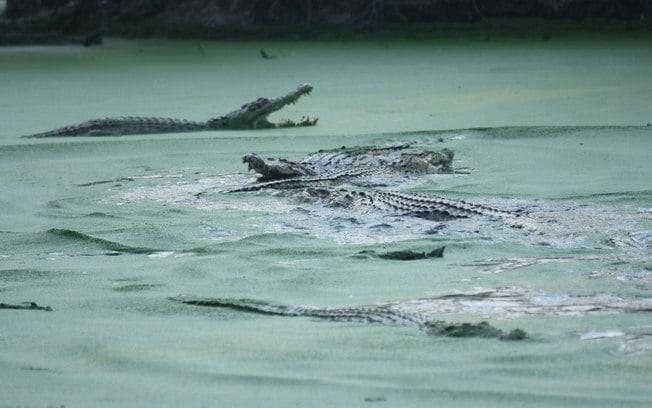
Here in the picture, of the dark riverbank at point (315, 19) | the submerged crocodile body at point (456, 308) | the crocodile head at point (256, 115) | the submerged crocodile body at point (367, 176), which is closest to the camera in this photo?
the submerged crocodile body at point (456, 308)

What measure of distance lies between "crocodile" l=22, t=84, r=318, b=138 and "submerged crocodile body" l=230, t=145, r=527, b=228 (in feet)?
4.16

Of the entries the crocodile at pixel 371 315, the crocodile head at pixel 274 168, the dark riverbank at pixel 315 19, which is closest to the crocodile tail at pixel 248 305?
the crocodile at pixel 371 315

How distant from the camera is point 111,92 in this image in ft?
29.3

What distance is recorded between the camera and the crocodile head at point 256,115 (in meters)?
6.99

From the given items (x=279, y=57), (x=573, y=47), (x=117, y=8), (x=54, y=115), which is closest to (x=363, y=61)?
(x=279, y=57)

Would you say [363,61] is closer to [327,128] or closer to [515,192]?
[327,128]

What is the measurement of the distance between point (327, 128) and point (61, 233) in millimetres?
2770

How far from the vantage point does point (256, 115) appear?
7.09m

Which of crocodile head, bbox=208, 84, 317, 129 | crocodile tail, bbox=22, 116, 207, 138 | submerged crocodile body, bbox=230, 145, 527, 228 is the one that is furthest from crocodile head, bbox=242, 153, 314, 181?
crocodile head, bbox=208, 84, 317, 129

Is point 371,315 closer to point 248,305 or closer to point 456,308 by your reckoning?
point 456,308

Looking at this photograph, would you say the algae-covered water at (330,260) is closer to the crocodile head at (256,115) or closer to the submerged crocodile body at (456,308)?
the submerged crocodile body at (456,308)

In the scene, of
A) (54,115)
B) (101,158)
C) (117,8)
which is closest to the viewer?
(101,158)

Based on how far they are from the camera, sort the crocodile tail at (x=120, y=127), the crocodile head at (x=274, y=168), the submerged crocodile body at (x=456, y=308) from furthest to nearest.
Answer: the crocodile tail at (x=120, y=127) → the crocodile head at (x=274, y=168) → the submerged crocodile body at (x=456, y=308)

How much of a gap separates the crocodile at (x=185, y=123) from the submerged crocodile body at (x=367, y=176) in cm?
127
